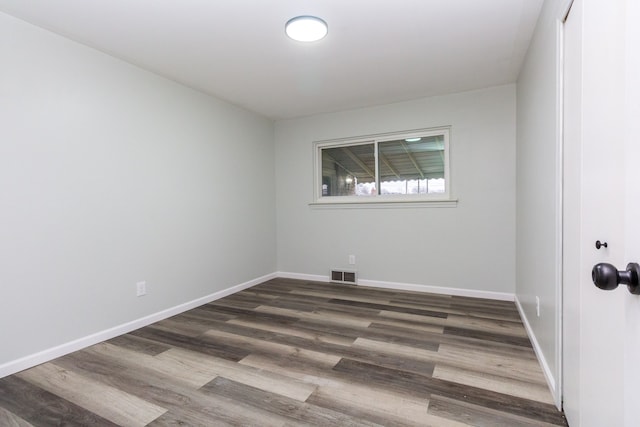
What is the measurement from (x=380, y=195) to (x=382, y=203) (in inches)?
5.5

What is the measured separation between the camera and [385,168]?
3943 mm

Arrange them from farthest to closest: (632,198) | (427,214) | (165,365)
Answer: (427,214) → (165,365) → (632,198)

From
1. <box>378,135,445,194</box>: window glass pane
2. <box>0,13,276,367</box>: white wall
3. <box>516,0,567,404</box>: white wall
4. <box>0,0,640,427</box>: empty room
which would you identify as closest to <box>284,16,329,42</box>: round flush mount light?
<box>0,0,640,427</box>: empty room

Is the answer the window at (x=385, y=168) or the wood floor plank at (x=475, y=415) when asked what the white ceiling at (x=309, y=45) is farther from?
the wood floor plank at (x=475, y=415)

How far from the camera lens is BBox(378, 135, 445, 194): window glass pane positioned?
364cm

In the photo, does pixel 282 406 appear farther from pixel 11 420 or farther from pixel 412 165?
pixel 412 165

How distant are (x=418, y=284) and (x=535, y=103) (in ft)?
7.42

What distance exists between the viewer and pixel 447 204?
11.5 feet

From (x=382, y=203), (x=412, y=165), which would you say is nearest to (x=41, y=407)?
(x=382, y=203)

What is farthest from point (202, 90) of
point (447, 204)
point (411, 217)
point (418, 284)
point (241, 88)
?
point (418, 284)

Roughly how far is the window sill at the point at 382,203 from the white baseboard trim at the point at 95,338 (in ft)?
5.51

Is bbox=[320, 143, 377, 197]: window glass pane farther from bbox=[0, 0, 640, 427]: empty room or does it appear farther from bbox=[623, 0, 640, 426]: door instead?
bbox=[623, 0, 640, 426]: door

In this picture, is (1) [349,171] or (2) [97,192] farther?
(1) [349,171]

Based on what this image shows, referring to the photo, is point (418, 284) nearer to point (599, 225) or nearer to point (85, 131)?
point (599, 225)
